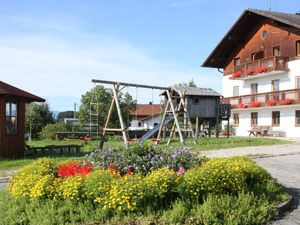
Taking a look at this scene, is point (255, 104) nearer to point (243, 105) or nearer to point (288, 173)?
point (243, 105)

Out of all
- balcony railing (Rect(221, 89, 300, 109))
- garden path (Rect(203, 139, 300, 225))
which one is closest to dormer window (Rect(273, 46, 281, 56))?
balcony railing (Rect(221, 89, 300, 109))

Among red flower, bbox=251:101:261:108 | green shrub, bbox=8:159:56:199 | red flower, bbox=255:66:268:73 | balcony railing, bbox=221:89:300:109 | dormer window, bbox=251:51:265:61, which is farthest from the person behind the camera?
dormer window, bbox=251:51:265:61

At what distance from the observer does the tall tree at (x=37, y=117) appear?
41.9 m

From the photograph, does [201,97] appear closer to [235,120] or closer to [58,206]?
[235,120]

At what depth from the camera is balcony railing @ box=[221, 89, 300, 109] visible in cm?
3547

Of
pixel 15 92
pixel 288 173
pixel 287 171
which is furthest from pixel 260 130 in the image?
pixel 288 173

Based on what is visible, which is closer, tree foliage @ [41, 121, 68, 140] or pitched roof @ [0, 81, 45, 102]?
pitched roof @ [0, 81, 45, 102]

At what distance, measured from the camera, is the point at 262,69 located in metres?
38.6

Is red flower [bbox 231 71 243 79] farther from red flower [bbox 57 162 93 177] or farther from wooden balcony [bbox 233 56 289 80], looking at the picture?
red flower [bbox 57 162 93 177]

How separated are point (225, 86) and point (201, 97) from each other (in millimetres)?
16259

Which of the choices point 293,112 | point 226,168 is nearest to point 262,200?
point 226,168

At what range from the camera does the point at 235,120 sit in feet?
145

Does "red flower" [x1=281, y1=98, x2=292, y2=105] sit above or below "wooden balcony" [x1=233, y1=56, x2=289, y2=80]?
below

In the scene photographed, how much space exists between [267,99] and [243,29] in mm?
8658
